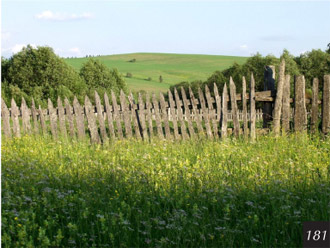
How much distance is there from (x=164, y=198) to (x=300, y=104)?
6.12m

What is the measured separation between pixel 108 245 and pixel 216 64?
8884 cm

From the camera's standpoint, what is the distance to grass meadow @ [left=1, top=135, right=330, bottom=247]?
4.30 meters

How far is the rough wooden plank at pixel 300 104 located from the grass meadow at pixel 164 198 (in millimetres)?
2076

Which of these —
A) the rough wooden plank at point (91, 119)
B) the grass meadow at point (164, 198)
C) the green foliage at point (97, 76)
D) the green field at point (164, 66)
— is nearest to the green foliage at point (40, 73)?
the green foliage at point (97, 76)

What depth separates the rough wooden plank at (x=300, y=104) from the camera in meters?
10.2

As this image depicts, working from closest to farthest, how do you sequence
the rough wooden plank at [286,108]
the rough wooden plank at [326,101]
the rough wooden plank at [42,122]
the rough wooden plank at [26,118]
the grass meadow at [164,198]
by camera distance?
the grass meadow at [164,198] → the rough wooden plank at [326,101] → the rough wooden plank at [286,108] → the rough wooden plank at [42,122] → the rough wooden plank at [26,118]

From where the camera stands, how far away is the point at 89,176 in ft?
20.4

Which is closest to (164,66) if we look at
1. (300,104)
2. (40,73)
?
(40,73)

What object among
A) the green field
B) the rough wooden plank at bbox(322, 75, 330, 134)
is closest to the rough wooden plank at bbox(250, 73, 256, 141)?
the rough wooden plank at bbox(322, 75, 330, 134)

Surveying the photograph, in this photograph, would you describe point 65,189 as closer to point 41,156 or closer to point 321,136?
point 41,156

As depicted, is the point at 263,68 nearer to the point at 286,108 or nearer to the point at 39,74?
the point at 39,74

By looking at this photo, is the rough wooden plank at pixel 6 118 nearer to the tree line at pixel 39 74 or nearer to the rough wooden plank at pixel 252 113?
the rough wooden plank at pixel 252 113

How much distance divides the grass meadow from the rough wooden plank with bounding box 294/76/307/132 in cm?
208

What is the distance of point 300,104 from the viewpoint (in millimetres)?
10172
